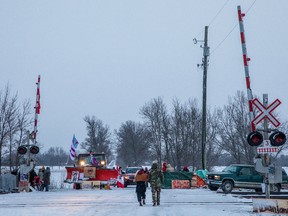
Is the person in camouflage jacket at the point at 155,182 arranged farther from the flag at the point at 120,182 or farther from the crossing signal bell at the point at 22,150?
the flag at the point at 120,182

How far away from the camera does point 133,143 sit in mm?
76250

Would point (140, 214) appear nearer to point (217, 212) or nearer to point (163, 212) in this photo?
point (163, 212)

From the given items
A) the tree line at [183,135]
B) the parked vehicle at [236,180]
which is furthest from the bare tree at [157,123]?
the parked vehicle at [236,180]

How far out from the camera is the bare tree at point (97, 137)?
81.4 meters

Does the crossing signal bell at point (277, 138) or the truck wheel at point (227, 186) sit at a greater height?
the crossing signal bell at point (277, 138)

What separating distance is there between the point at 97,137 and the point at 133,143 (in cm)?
1019

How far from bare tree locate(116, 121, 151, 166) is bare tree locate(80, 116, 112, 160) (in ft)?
7.83

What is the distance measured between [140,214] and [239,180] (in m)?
14.4

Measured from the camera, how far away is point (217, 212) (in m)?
15.1

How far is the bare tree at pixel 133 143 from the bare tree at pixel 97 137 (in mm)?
2387

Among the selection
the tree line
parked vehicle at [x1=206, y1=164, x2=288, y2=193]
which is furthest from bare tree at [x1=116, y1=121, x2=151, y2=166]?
parked vehicle at [x1=206, y1=164, x2=288, y2=193]

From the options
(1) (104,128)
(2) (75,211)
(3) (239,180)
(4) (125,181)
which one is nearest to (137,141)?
(1) (104,128)

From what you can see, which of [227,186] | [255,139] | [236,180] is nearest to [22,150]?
[227,186]

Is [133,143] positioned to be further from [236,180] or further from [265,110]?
[265,110]
